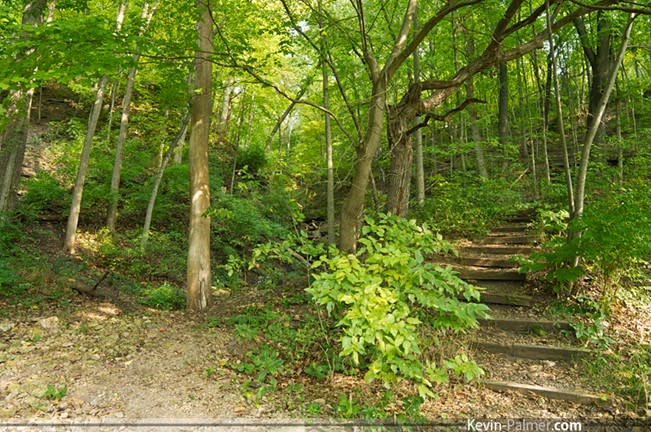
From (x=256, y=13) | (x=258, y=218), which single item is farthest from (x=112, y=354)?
(x=256, y=13)

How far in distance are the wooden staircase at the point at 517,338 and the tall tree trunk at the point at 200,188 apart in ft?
12.9

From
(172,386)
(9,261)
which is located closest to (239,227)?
(9,261)

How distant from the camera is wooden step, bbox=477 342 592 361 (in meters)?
3.96

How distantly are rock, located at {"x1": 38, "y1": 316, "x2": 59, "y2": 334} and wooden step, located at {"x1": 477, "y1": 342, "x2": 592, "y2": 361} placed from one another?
5.02 meters

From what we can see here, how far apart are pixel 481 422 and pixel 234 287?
225 inches

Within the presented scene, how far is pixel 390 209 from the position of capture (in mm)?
5281

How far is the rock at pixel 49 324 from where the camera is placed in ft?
14.2

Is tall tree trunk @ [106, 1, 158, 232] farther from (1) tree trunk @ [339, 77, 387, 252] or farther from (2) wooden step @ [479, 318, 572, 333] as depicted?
(2) wooden step @ [479, 318, 572, 333]

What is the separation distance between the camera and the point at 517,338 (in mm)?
4473

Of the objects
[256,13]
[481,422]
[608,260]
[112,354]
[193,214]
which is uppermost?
[256,13]

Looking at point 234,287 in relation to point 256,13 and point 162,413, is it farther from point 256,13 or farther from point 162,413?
point 256,13

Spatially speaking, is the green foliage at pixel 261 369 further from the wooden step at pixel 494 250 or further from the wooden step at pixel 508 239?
the wooden step at pixel 508 239

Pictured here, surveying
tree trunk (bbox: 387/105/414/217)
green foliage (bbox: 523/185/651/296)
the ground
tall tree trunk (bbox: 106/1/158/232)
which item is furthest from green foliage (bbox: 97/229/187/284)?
green foliage (bbox: 523/185/651/296)

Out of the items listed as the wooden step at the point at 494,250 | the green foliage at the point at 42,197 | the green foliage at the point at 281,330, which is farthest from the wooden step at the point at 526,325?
the green foliage at the point at 42,197
